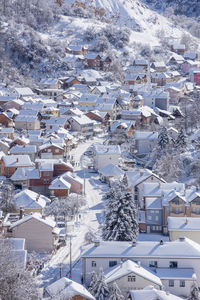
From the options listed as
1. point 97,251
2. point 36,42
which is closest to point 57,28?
point 36,42

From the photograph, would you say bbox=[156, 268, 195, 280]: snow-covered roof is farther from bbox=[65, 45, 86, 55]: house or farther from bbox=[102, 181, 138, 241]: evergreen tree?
bbox=[65, 45, 86, 55]: house

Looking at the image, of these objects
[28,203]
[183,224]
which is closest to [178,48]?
[28,203]

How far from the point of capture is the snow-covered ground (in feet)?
78.4

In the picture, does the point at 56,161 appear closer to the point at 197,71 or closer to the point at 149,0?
the point at 197,71

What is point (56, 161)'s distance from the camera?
3766cm

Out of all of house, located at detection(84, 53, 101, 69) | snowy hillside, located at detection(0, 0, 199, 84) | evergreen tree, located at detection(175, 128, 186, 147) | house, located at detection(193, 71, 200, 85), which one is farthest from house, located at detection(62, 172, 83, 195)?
house, located at detection(193, 71, 200, 85)

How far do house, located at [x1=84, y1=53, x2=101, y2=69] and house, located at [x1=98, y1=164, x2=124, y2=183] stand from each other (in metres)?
38.8

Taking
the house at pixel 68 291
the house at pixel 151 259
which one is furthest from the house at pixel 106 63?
the house at pixel 68 291

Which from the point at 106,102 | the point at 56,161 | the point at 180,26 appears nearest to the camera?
the point at 56,161

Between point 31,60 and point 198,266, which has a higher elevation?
point 198,266

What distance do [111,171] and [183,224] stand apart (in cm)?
1295

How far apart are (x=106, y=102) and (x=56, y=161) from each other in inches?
910

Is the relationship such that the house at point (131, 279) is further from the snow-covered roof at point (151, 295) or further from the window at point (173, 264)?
the window at point (173, 264)

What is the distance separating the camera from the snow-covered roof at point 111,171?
38.6m
